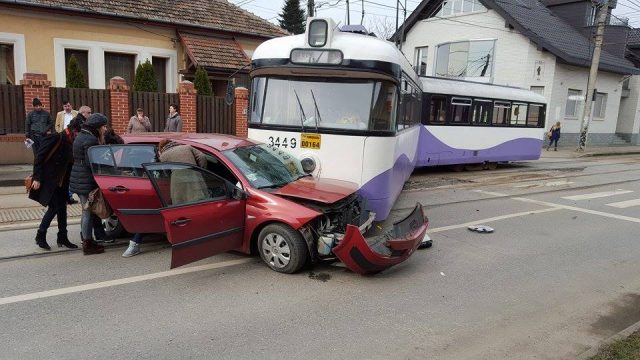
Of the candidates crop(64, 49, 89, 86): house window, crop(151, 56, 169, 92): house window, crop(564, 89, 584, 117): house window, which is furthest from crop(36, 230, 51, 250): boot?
crop(564, 89, 584, 117): house window

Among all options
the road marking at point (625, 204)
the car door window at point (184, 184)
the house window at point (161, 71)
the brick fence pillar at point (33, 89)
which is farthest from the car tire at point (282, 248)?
the house window at point (161, 71)

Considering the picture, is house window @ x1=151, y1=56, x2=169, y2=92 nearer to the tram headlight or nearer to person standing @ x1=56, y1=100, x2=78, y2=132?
person standing @ x1=56, y1=100, x2=78, y2=132

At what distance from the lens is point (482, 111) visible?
15.7 meters

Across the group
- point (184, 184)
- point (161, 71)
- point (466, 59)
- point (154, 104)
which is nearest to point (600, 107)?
point (466, 59)

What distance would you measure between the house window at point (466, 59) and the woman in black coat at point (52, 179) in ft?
85.2

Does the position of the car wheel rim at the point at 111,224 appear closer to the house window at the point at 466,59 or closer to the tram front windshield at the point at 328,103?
the tram front windshield at the point at 328,103

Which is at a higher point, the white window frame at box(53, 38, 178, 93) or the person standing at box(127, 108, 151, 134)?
the white window frame at box(53, 38, 178, 93)

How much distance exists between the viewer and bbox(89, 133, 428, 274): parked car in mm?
4980

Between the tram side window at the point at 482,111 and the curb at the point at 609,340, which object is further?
the tram side window at the point at 482,111

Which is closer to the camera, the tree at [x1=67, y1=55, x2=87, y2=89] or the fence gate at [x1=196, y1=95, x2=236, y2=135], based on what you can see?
the tree at [x1=67, y1=55, x2=87, y2=89]

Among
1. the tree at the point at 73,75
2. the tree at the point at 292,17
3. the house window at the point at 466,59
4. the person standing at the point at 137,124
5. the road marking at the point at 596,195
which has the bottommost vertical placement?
the road marking at the point at 596,195

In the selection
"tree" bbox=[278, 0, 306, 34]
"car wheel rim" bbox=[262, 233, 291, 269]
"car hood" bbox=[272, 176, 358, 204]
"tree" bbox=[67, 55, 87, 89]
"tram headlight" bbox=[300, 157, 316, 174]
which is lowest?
"car wheel rim" bbox=[262, 233, 291, 269]

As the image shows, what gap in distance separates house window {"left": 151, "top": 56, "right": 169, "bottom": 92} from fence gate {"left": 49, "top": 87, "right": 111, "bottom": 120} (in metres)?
5.39

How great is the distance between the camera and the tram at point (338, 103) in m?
6.68
